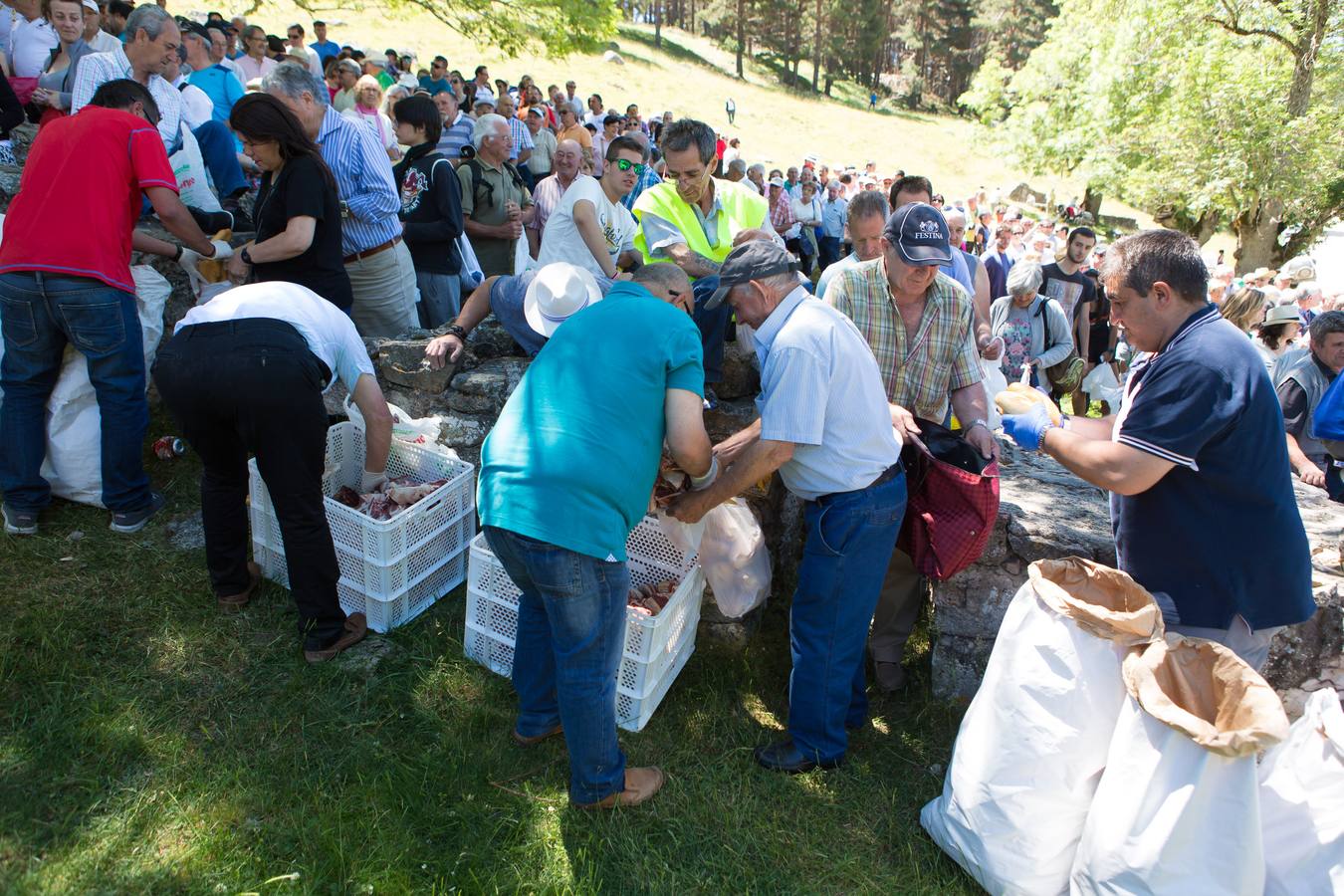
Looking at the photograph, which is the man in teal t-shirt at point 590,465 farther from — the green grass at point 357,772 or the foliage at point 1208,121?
the foliage at point 1208,121

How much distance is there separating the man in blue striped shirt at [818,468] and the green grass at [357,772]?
328 millimetres

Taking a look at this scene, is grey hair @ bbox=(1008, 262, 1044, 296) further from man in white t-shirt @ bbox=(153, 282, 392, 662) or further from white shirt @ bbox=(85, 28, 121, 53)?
white shirt @ bbox=(85, 28, 121, 53)

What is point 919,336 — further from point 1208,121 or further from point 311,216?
point 1208,121

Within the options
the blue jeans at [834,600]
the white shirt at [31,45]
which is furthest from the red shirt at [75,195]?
the white shirt at [31,45]

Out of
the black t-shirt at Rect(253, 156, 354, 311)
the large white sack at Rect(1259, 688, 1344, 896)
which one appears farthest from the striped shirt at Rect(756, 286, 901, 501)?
the black t-shirt at Rect(253, 156, 354, 311)

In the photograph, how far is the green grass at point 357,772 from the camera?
2451 millimetres

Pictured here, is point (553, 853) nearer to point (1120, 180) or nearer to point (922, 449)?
point (922, 449)

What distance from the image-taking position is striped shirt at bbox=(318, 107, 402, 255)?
4496mm

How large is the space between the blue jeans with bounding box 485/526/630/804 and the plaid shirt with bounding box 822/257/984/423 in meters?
1.49

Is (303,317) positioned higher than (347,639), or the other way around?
(303,317)

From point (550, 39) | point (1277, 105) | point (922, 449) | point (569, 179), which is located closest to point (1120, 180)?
point (1277, 105)

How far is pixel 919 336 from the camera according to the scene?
3.25 metres

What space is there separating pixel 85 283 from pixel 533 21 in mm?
12752

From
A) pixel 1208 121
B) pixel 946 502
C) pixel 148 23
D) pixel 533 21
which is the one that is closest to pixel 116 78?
pixel 148 23
